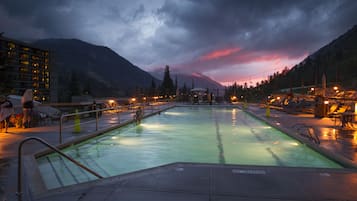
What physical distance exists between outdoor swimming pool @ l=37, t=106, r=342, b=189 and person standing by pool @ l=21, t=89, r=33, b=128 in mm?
2496

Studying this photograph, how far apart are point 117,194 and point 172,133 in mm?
7161

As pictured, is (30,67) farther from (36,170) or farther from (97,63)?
(36,170)

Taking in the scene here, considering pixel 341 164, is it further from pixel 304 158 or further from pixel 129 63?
pixel 129 63

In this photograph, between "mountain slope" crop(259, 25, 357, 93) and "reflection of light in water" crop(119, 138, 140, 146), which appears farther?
"mountain slope" crop(259, 25, 357, 93)

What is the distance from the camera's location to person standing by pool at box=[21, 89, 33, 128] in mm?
9024

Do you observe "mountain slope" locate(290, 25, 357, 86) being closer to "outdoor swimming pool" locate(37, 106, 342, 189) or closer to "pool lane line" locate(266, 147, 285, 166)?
"outdoor swimming pool" locate(37, 106, 342, 189)

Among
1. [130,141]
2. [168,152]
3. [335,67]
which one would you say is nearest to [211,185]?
[168,152]

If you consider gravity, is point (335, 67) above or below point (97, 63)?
below

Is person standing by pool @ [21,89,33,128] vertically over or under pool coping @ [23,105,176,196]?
over

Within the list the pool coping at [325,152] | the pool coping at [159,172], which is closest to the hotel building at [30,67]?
the pool coping at [325,152]

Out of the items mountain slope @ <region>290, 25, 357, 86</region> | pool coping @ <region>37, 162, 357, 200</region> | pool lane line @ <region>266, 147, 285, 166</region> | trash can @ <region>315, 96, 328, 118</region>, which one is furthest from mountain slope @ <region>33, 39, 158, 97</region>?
pool coping @ <region>37, 162, 357, 200</region>

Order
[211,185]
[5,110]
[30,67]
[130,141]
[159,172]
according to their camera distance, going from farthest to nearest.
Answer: [30,67] < [130,141] < [5,110] < [159,172] < [211,185]

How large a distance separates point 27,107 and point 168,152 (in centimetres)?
495

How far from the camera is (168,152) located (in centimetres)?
733
